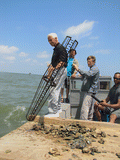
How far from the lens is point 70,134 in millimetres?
2250

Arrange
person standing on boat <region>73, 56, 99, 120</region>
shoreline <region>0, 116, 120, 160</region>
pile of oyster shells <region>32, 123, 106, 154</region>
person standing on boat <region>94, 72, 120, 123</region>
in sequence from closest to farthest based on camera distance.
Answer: shoreline <region>0, 116, 120, 160</region>
pile of oyster shells <region>32, 123, 106, 154</region>
person standing on boat <region>94, 72, 120, 123</region>
person standing on boat <region>73, 56, 99, 120</region>

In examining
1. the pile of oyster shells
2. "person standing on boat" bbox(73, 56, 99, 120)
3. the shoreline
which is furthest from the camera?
"person standing on boat" bbox(73, 56, 99, 120)

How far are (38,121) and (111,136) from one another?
4.48 ft

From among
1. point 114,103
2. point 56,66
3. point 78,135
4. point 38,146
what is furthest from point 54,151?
point 114,103

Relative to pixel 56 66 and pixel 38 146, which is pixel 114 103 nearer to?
pixel 56 66

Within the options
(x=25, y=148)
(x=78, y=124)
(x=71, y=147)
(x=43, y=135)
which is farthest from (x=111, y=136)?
(x=25, y=148)

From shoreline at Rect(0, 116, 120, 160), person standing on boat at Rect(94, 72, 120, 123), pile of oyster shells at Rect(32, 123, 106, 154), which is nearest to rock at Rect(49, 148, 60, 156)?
shoreline at Rect(0, 116, 120, 160)

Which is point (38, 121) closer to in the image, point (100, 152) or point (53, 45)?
point (100, 152)

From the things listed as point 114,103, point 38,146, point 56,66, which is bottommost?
point 38,146

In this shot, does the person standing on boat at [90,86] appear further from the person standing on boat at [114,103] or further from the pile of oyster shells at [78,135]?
the pile of oyster shells at [78,135]

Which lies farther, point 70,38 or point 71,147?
point 70,38

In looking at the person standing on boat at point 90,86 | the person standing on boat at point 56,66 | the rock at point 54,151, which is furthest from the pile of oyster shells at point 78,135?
the person standing on boat at point 90,86

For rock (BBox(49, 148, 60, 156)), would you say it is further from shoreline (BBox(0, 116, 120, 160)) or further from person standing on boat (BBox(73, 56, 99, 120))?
person standing on boat (BBox(73, 56, 99, 120))

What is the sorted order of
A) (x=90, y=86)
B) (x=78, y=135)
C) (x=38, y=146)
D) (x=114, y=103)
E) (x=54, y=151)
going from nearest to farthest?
(x=54, y=151)
(x=38, y=146)
(x=78, y=135)
(x=114, y=103)
(x=90, y=86)
